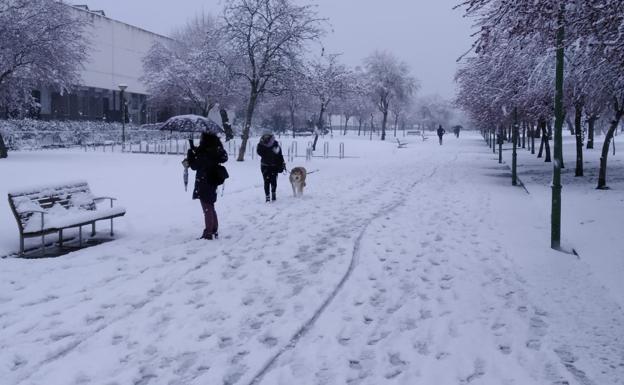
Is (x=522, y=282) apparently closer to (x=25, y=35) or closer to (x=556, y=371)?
(x=556, y=371)

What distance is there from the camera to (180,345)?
5051mm

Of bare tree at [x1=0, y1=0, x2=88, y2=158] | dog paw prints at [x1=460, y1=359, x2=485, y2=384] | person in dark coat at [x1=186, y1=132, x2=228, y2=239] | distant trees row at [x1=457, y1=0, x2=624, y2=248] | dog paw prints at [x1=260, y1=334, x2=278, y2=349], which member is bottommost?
dog paw prints at [x1=460, y1=359, x2=485, y2=384]

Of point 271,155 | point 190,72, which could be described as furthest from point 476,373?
point 190,72

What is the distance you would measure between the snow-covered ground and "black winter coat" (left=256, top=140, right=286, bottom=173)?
241cm

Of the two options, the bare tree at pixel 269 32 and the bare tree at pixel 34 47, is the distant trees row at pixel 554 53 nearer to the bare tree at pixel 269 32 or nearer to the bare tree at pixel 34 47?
the bare tree at pixel 269 32

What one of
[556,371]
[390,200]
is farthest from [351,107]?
[556,371]

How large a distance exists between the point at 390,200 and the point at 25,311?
10577mm

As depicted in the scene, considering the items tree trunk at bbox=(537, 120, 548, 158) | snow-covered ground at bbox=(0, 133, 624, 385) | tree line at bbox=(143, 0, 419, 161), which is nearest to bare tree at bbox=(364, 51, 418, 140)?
tree line at bbox=(143, 0, 419, 161)

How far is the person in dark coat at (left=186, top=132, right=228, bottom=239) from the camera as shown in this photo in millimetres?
9500

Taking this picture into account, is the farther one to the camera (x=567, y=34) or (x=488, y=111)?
(x=488, y=111)

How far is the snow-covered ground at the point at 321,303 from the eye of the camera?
→ 4.63m

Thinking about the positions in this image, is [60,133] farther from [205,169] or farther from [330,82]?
[205,169]

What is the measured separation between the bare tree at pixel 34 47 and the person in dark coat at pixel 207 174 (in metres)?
20.2

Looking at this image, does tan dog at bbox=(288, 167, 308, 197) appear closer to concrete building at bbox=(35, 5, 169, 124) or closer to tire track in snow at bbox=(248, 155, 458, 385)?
tire track in snow at bbox=(248, 155, 458, 385)
